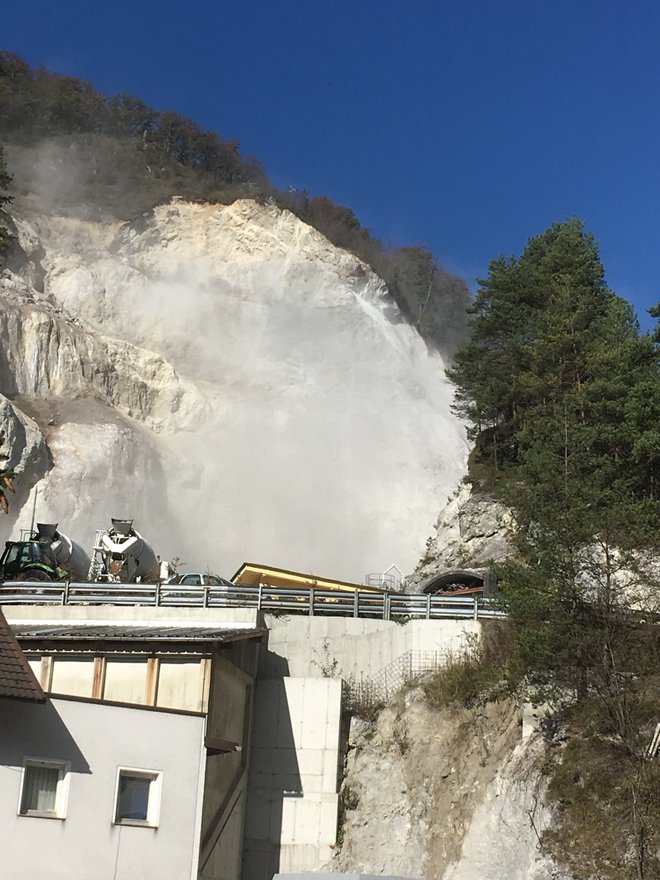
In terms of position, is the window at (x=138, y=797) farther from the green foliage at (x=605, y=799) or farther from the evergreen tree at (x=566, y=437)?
the evergreen tree at (x=566, y=437)

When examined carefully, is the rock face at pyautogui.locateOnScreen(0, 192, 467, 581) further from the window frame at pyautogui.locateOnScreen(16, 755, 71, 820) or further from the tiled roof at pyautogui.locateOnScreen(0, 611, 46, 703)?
the window frame at pyautogui.locateOnScreen(16, 755, 71, 820)

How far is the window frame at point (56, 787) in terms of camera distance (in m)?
18.2

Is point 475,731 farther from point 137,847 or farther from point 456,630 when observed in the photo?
point 137,847

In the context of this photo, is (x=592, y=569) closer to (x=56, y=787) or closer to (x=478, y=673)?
(x=478, y=673)

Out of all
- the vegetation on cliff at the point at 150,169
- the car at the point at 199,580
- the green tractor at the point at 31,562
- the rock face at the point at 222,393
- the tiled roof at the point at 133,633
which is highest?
the vegetation on cliff at the point at 150,169

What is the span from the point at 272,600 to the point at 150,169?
198ft

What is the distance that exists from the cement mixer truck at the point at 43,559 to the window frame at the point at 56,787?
13.3 m

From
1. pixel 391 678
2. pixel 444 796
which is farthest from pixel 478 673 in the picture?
pixel 444 796

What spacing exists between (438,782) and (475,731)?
135 centimetres

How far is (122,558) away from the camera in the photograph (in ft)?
117

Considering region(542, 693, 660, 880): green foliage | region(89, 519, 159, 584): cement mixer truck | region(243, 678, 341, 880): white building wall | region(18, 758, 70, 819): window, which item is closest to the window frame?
region(18, 758, 70, 819): window

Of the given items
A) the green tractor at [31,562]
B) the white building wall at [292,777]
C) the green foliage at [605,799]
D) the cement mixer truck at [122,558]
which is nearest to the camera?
the green foliage at [605,799]

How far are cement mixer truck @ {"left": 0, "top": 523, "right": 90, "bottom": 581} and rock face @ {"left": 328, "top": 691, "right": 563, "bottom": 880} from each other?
1273 centimetres

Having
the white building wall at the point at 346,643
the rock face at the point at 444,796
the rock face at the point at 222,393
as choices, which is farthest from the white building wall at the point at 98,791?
the rock face at the point at 222,393
